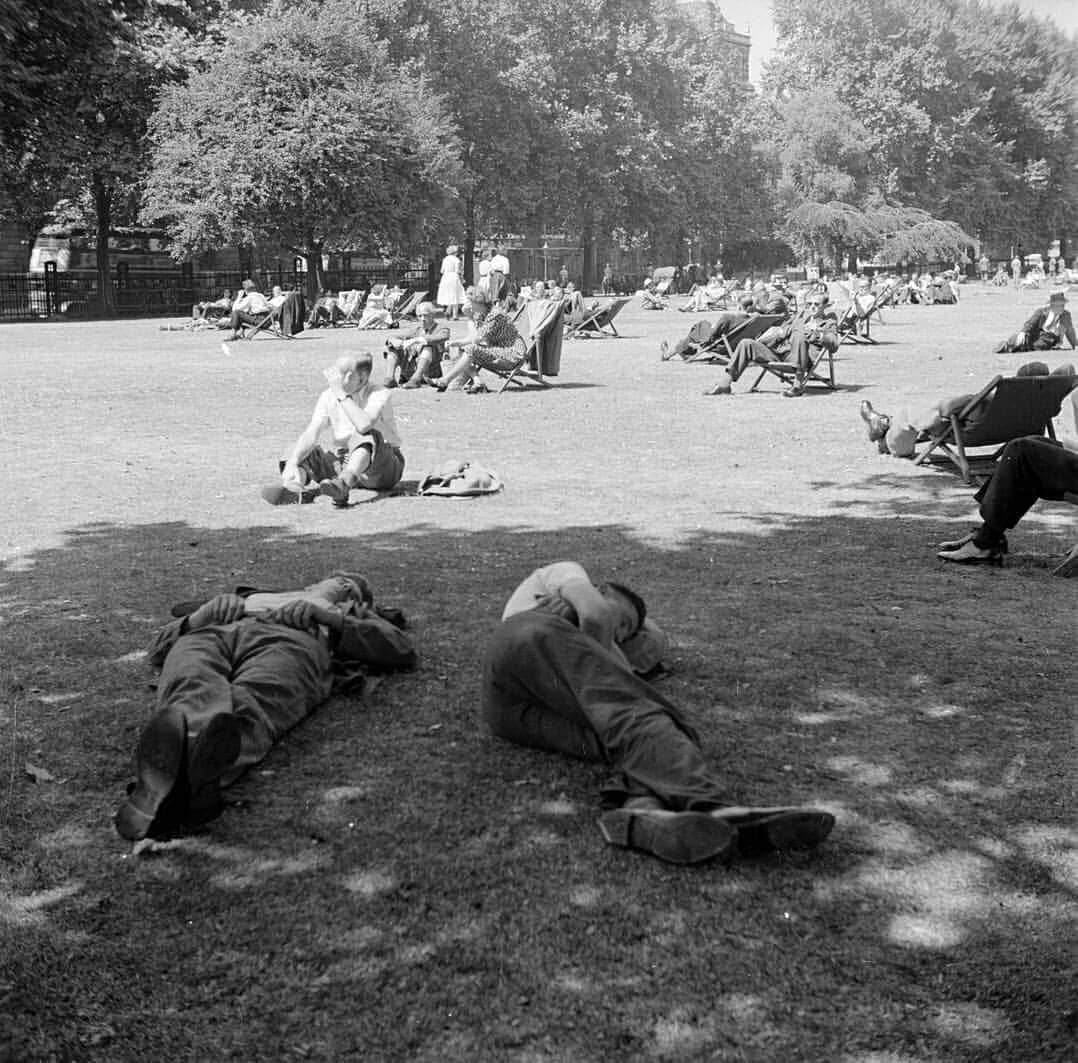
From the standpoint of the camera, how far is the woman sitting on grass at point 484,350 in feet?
54.0

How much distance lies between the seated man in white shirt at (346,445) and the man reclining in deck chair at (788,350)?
7.46 meters

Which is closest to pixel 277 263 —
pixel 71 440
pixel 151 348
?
pixel 151 348

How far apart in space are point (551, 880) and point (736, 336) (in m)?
15.7

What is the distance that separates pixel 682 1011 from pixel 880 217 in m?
66.6

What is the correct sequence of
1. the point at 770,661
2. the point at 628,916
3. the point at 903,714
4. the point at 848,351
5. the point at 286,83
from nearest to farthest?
the point at 628,916
the point at 903,714
the point at 770,661
the point at 848,351
the point at 286,83

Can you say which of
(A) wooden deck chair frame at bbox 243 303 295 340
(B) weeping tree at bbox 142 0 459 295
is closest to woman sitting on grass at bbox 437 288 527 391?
(A) wooden deck chair frame at bbox 243 303 295 340

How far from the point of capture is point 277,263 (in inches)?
2007

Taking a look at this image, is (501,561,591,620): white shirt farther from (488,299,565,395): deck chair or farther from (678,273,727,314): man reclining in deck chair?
(678,273,727,314): man reclining in deck chair

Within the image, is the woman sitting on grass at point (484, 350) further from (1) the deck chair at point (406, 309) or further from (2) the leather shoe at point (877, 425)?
(1) the deck chair at point (406, 309)

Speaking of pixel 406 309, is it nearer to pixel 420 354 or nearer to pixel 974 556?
pixel 420 354

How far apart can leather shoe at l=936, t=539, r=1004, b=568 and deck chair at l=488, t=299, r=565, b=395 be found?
381 inches

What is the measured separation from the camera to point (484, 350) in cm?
1645

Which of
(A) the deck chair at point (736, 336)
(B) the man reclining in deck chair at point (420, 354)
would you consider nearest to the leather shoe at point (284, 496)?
(B) the man reclining in deck chair at point (420, 354)

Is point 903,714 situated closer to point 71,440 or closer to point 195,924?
point 195,924
